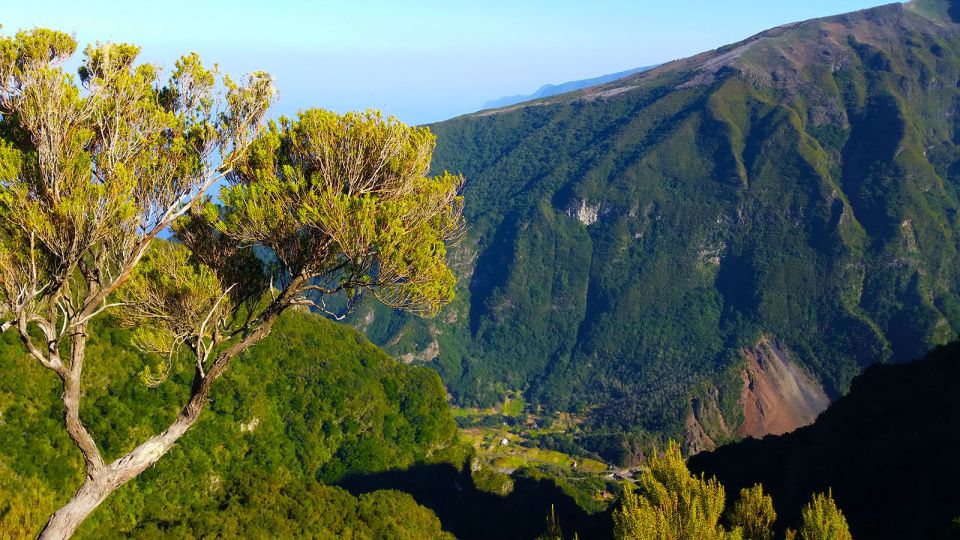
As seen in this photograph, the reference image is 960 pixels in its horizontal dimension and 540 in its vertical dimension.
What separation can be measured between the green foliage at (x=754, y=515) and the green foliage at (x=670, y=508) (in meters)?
3.04

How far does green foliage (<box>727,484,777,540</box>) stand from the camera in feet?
82.3

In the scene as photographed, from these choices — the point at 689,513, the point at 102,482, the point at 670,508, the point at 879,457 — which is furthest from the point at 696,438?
the point at 102,482

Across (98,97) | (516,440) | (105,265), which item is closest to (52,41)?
(98,97)

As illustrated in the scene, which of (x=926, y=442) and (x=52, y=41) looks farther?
(x=926, y=442)

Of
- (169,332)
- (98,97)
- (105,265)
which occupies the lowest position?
(169,332)

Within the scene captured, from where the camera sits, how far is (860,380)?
72688 mm

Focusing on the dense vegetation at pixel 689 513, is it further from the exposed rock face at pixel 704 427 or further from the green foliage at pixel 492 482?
the exposed rock face at pixel 704 427

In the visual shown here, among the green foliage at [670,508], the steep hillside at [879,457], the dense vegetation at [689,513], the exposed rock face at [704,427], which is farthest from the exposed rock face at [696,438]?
the green foliage at [670,508]

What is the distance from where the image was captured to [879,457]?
2119 inches

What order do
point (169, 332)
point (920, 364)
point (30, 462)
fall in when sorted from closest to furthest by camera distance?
point (169, 332) → point (30, 462) → point (920, 364)

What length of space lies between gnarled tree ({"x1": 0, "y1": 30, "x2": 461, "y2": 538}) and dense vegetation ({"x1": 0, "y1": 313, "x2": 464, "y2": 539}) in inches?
324

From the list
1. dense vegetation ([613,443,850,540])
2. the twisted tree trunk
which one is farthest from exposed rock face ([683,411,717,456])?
the twisted tree trunk

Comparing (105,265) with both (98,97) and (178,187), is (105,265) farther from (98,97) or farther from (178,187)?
(98,97)

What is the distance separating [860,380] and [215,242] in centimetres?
8004
